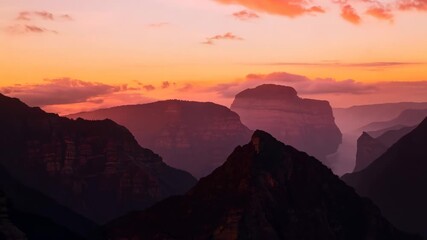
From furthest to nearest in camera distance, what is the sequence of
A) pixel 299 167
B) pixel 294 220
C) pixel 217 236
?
1. pixel 299 167
2. pixel 294 220
3. pixel 217 236

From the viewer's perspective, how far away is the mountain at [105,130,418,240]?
166 m

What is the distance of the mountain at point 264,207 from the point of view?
166500 mm

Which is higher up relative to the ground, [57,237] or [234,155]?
[234,155]

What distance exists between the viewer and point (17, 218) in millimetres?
Answer: 169000

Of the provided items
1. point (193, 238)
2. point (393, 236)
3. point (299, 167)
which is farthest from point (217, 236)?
point (393, 236)

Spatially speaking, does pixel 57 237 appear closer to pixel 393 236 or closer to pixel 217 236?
pixel 217 236

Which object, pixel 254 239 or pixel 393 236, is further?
pixel 393 236

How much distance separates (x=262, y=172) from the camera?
177 m

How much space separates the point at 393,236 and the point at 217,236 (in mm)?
51294

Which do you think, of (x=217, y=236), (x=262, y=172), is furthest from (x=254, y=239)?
(x=262, y=172)

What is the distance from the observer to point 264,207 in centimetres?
17025

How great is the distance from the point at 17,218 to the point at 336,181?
3079 inches

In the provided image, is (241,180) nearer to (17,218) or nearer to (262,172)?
(262,172)

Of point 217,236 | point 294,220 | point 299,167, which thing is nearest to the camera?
point 217,236
